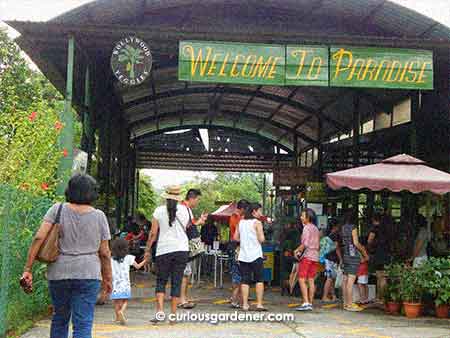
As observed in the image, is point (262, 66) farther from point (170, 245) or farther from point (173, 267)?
point (173, 267)

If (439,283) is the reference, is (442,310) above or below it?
below

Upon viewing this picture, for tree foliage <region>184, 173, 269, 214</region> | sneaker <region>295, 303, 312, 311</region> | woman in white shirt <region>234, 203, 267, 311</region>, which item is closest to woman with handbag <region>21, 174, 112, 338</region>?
woman in white shirt <region>234, 203, 267, 311</region>

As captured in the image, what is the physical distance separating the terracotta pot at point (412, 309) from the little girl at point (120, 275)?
4.02 metres

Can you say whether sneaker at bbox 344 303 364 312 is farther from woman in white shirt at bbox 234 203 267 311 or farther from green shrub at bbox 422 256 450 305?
woman in white shirt at bbox 234 203 267 311

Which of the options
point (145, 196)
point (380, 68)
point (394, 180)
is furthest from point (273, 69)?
point (145, 196)

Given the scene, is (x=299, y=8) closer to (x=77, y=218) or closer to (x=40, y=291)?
(x=40, y=291)

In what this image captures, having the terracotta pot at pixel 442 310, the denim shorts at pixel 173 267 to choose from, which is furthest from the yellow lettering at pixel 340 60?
the denim shorts at pixel 173 267

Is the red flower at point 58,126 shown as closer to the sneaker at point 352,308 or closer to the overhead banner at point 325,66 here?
the overhead banner at point 325,66

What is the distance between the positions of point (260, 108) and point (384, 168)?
42.7 ft

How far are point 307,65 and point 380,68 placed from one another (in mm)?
1225

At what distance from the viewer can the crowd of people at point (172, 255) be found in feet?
17.5

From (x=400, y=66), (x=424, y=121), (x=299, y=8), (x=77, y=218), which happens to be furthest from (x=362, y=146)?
(x=77, y=218)

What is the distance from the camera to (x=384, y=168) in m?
10.9

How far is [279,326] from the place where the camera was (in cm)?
898
